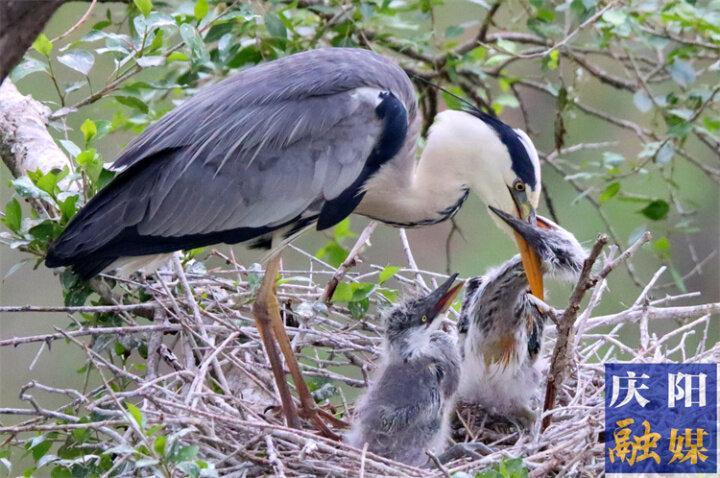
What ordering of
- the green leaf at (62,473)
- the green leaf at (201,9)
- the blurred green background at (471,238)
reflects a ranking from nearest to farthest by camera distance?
the green leaf at (62,473)
the green leaf at (201,9)
the blurred green background at (471,238)

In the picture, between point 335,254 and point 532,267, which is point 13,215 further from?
point 532,267

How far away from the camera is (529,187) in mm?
3924

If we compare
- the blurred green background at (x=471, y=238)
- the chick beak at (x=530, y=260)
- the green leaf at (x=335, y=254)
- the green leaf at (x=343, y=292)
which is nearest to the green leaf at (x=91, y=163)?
the green leaf at (x=343, y=292)

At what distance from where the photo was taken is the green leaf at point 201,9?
3.91 meters

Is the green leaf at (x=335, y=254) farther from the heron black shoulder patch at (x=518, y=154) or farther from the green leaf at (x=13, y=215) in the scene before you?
the green leaf at (x=13, y=215)

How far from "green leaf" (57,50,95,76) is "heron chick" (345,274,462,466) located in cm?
133

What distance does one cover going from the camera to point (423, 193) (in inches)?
162

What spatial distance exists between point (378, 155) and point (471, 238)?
13.5 feet

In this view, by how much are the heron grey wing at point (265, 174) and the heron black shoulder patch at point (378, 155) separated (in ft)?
0.13

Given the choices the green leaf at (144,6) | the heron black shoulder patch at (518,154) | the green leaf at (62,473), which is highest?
the green leaf at (144,6)

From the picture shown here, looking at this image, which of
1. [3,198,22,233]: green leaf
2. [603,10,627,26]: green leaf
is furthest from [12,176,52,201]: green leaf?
[603,10,627,26]: green leaf

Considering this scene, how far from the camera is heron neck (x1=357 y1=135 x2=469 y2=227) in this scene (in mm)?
4086

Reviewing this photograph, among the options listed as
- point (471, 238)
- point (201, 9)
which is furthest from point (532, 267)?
point (471, 238)

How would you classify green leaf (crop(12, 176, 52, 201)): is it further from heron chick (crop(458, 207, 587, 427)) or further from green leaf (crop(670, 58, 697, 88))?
green leaf (crop(670, 58, 697, 88))
